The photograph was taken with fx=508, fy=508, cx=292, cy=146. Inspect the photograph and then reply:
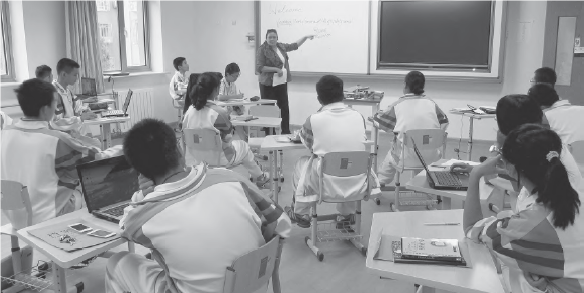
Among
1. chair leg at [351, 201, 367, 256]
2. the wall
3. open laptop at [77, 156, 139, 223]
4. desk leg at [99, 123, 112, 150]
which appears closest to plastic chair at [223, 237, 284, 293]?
open laptop at [77, 156, 139, 223]

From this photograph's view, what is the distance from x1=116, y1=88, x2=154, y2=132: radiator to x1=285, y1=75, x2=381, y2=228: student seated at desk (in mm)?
5356

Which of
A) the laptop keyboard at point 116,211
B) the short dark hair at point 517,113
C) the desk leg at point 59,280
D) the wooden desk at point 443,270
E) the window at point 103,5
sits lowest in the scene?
the desk leg at point 59,280

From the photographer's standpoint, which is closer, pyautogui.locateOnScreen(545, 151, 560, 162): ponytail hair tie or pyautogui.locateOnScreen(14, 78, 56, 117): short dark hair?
pyautogui.locateOnScreen(545, 151, 560, 162): ponytail hair tie

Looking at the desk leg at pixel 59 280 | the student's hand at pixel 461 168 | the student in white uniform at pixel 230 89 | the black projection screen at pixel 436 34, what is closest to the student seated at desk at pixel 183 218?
the desk leg at pixel 59 280

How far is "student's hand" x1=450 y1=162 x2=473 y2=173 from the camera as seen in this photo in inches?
121

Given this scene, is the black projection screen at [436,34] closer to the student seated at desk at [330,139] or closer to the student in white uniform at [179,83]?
the student in white uniform at [179,83]

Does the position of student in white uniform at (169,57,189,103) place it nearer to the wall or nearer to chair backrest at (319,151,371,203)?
the wall

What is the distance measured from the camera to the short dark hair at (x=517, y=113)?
8.45ft

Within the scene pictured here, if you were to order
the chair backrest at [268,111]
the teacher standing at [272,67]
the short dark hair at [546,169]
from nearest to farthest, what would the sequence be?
the short dark hair at [546,169], the chair backrest at [268,111], the teacher standing at [272,67]

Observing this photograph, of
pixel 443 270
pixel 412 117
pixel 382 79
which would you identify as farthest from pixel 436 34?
pixel 443 270

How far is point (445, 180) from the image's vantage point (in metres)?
2.91

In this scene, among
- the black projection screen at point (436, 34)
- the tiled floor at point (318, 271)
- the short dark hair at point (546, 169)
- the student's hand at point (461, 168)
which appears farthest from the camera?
the black projection screen at point (436, 34)

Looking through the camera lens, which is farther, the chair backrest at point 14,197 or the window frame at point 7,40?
the window frame at point 7,40

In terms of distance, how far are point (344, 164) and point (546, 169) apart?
6.53 feet
